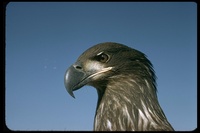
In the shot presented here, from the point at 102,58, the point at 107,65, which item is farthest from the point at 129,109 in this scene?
the point at 102,58

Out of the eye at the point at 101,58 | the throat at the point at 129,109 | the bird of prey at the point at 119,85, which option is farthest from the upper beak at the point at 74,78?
the throat at the point at 129,109

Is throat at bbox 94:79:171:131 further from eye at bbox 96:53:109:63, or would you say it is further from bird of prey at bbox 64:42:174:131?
eye at bbox 96:53:109:63

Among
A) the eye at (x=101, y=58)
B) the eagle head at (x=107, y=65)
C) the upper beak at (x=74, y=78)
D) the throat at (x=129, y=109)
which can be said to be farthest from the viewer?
the eye at (x=101, y=58)

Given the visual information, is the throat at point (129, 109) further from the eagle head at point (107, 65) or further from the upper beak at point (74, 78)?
the upper beak at point (74, 78)

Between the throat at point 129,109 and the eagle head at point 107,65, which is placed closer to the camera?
the throat at point 129,109

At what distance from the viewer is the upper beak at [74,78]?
5.21 metres

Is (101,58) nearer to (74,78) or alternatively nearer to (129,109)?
(74,78)

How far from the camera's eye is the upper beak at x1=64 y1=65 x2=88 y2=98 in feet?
17.1

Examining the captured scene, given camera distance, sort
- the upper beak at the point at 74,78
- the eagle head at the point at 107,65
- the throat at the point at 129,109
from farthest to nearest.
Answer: the eagle head at the point at 107,65 → the upper beak at the point at 74,78 → the throat at the point at 129,109

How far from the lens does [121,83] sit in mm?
5438

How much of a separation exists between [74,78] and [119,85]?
2.24 feet

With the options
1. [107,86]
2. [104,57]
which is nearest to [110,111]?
[107,86]

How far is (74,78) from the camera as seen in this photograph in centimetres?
527
